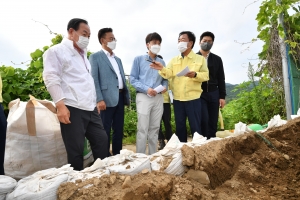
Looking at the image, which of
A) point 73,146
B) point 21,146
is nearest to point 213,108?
point 73,146

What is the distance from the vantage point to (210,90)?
150 inches

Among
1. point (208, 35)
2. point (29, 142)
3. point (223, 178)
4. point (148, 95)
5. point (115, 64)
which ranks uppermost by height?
point (208, 35)

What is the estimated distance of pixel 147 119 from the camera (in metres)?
3.39

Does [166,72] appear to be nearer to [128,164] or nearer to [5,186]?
[128,164]

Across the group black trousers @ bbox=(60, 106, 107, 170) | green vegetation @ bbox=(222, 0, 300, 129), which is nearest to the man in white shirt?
black trousers @ bbox=(60, 106, 107, 170)

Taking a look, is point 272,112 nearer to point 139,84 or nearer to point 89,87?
point 139,84

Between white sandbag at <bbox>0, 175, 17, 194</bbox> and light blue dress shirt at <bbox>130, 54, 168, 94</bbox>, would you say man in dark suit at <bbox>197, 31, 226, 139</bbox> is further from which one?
white sandbag at <bbox>0, 175, 17, 194</bbox>

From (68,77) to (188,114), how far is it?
1.64 metres

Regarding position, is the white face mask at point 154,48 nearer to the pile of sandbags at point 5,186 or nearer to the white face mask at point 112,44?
the white face mask at point 112,44

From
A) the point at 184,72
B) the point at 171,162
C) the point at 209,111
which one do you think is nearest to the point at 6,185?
the point at 171,162

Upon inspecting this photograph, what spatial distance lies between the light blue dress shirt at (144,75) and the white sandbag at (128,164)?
4.85 feet

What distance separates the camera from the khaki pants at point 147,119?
3.38 m

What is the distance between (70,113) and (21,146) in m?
0.76

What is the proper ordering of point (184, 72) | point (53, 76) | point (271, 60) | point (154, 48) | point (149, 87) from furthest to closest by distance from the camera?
point (271, 60) < point (154, 48) < point (149, 87) < point (184, 72) < point (53, 76)
